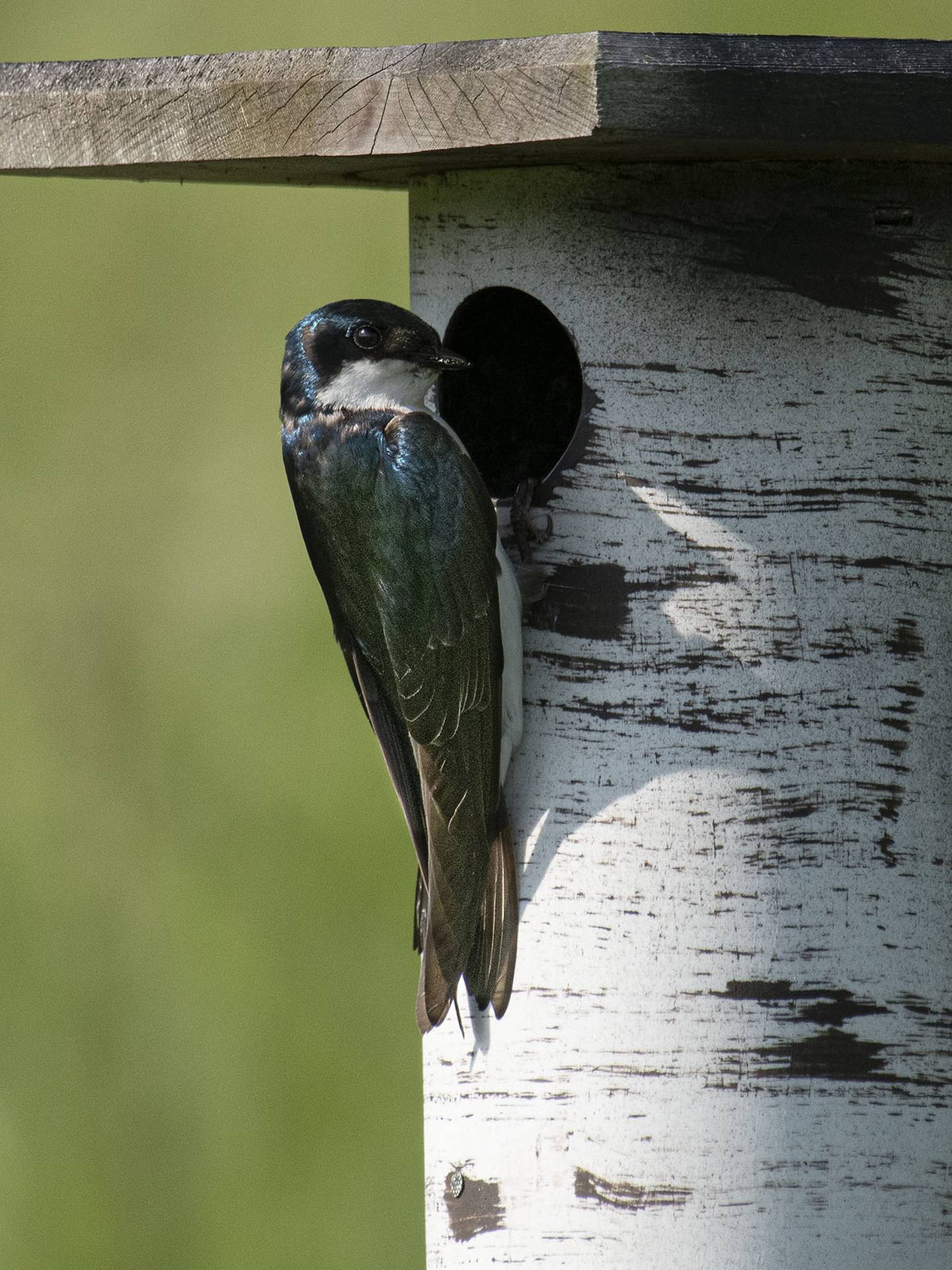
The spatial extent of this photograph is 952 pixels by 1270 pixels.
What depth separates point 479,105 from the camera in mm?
1666

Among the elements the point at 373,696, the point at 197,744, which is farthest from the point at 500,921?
the point at 197,744

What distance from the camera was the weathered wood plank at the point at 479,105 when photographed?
5.21ft

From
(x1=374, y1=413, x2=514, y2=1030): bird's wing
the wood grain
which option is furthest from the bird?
the wood grain

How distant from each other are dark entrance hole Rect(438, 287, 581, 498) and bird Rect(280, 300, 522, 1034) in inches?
10.2

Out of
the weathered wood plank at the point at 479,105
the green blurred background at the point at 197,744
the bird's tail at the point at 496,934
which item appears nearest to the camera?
the weathered wood plank at the point at 479,105

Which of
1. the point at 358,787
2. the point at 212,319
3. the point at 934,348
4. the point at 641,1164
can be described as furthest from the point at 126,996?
the point at 934,348

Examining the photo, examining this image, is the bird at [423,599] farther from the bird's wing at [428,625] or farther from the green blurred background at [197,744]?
the green blurred background at [197,744]

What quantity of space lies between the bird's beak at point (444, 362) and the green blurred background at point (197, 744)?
6.09 ft

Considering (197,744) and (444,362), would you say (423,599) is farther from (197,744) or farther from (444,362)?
(197,744)

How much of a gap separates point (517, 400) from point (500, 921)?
0.65 meters

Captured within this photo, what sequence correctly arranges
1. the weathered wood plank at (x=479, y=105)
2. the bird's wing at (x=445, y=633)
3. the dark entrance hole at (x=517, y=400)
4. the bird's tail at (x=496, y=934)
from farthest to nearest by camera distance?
the dark entrance hole at (x=517, y=400) → the bird's tail at (x=496, y=934) → the bird's wing at (x=445, y=633) → the weathered wood plank at (x=479, y=105)

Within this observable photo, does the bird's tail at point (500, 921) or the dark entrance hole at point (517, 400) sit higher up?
the dark entrance hole at point (517, 400)

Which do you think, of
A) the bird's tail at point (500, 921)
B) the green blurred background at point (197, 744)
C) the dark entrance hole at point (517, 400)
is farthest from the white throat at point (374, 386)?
the green blurred background at point (197, 744)

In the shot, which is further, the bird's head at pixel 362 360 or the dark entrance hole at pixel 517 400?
the dark entrance hole at pixel 517 400
